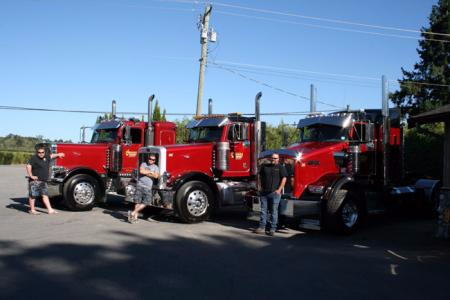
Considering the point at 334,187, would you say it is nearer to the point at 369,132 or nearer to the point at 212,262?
the point at 369,132

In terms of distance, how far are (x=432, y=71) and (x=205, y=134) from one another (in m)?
32.4

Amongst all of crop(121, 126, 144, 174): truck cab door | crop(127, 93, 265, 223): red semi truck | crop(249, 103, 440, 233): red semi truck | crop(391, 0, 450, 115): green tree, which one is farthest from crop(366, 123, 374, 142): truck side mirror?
crop(391, 0, 450, 115): green tree

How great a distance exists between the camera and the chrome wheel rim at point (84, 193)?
13.0m

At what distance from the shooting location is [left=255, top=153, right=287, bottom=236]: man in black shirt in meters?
9.48

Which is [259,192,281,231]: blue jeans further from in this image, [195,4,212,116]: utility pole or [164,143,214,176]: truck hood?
[195,4,212,116]: utility pole

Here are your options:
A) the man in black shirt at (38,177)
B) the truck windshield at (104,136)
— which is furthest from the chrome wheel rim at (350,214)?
the truck windshield at (104,136)

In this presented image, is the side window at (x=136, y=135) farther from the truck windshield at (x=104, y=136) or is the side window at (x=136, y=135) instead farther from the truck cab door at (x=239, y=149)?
the truck cab door at (x=239, y=149)

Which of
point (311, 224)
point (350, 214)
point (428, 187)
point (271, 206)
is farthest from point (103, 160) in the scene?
point (428, 187)

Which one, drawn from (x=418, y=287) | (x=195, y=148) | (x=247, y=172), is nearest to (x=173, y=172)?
(x=195, y=148)

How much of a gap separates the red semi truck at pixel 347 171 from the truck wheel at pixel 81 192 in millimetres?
5129

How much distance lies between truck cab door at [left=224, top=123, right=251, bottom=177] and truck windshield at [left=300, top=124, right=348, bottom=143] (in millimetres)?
1653

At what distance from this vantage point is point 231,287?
5738 mm

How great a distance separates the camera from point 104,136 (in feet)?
48.6

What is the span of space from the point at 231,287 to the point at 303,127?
6.32 metres
